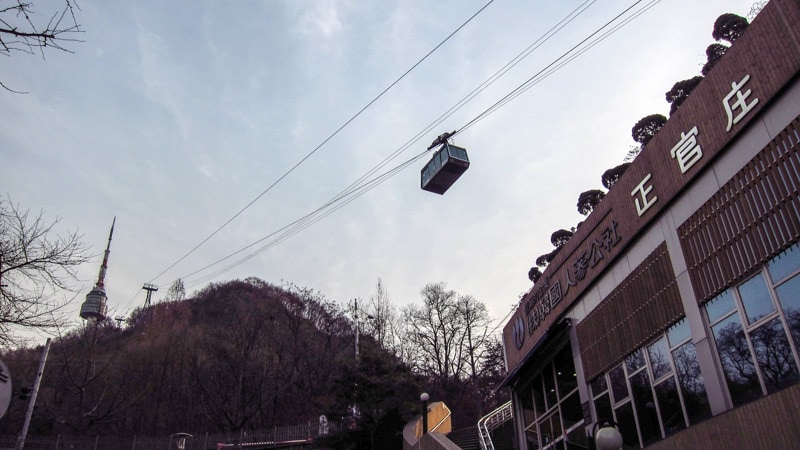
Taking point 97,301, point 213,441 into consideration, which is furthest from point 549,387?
point 97,301

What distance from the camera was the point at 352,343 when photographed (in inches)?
1462

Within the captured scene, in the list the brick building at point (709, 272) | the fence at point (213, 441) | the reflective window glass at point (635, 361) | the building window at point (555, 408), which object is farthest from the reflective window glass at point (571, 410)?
the fence at point (213, 441)

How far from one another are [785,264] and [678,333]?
2.91 meters

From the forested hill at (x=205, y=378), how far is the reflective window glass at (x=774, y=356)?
22319 millimetres

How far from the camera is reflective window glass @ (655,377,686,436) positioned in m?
9.91

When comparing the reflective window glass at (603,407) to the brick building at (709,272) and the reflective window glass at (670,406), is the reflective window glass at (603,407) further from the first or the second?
the reflective window glass at (670,406)

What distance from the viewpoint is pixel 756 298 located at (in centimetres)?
805

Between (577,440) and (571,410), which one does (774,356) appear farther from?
(571,410)

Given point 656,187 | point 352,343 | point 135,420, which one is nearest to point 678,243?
Result: point 656,187

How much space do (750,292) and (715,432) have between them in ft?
7.39

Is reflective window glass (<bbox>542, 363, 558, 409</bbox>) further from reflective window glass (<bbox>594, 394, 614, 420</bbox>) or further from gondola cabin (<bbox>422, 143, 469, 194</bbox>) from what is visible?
gondola cabin (<bbox>422, 143, 469, 194</bbox>)

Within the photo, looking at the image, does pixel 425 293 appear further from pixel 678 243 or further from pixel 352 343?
pixel 678 243

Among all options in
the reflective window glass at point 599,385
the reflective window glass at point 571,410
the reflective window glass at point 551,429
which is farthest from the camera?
the reflective window glass at point 551,429

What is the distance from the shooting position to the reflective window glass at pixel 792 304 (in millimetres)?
7286
